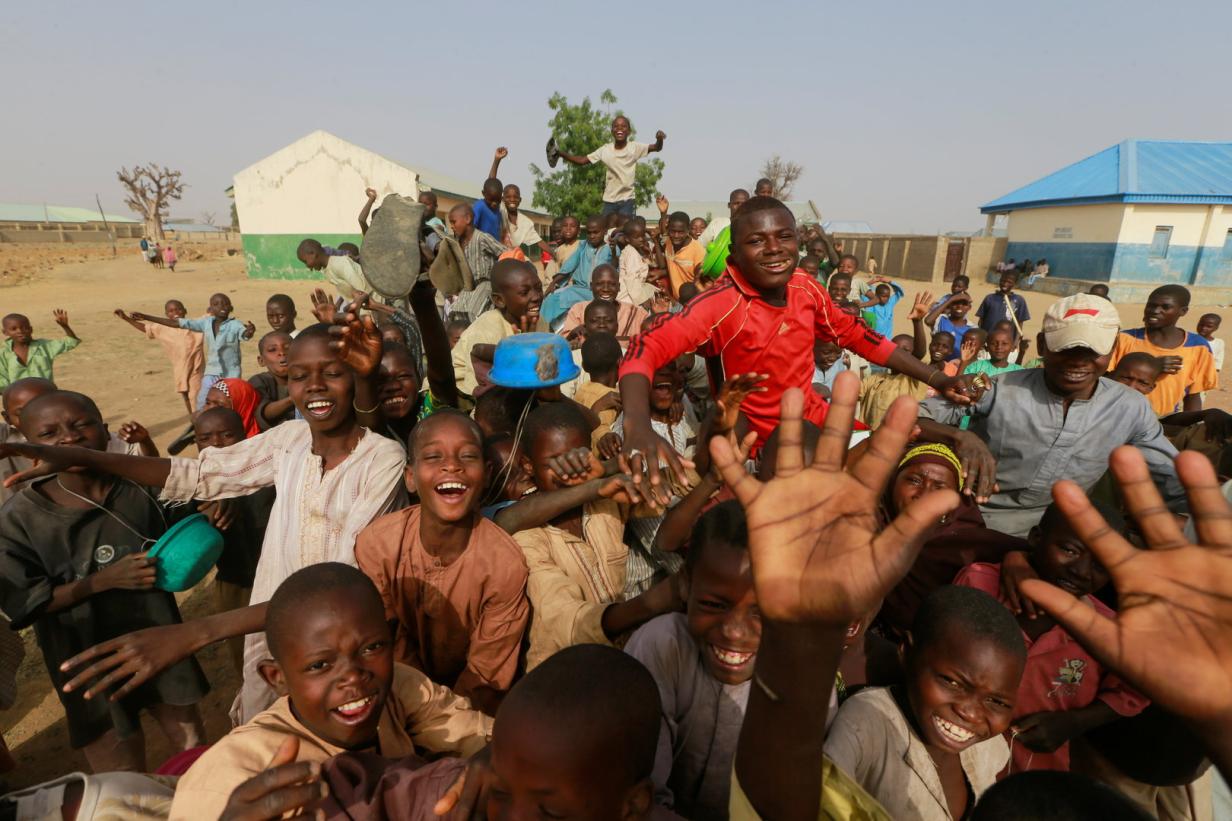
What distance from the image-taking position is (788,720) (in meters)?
1.07

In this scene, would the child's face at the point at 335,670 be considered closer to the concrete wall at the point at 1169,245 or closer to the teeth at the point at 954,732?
the teeth at the point at 954,732

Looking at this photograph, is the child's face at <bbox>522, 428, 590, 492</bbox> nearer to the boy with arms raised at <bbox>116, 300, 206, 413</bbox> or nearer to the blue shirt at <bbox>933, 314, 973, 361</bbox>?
the blue shirt at <bbox>933, 314, 973, 361</bbox>

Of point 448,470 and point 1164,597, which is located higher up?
point 1164,597

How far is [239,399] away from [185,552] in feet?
6.82

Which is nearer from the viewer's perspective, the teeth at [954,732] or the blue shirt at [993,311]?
the teeth at [954,732]

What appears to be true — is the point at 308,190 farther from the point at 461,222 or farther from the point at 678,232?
the point at 678,232

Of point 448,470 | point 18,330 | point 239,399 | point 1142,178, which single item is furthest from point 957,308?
point 1142,178

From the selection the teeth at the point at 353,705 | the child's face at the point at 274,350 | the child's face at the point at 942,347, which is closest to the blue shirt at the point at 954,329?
the child's face at the point at 942,347

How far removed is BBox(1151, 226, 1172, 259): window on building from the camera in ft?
64.8

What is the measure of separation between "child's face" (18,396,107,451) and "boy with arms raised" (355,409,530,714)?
4.04 feet

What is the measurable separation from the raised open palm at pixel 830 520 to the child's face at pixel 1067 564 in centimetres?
146

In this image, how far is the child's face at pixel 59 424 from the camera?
222 centimetres

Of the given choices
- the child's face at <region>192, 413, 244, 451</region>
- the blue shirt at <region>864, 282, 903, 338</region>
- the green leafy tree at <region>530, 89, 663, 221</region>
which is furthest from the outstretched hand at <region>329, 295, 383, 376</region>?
the green leafy tree at <region>530, 89, 663, 221</region>

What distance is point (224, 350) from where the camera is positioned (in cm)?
622
